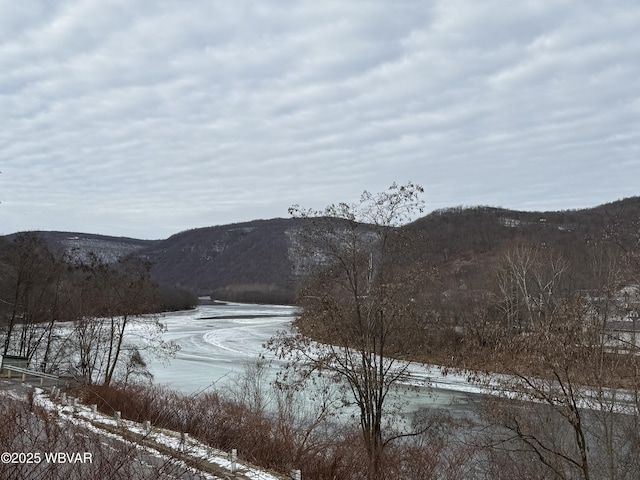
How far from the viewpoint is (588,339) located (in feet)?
36.3

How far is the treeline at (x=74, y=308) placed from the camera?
26500 mm

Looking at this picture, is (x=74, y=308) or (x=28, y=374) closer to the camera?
(x=28, y=374)

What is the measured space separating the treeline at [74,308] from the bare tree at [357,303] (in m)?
12.5

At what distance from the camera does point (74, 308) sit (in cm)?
2991

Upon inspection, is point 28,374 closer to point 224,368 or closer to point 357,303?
point 224,368

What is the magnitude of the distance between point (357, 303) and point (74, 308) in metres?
20.4

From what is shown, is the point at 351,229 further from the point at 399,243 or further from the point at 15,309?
the point at 15,309

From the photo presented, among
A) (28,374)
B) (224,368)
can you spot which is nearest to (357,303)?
(28,374)

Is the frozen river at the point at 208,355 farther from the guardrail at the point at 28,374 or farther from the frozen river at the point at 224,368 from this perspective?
the guardrail at the point at 28,374

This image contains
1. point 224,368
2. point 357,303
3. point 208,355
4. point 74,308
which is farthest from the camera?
point 208,355

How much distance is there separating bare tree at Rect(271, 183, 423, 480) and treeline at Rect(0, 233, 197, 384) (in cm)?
1246

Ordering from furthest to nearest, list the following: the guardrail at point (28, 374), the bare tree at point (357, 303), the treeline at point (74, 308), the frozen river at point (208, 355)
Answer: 1. the frozen river at point (208, 355)
2. the treeline at point (74, 308)
3. the guardrail at point (28, 374)
4. the bare tree at point (357, 303)

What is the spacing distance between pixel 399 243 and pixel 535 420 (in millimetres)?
5612

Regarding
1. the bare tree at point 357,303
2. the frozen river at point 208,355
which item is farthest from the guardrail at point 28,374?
the bare tree at point 357,303
